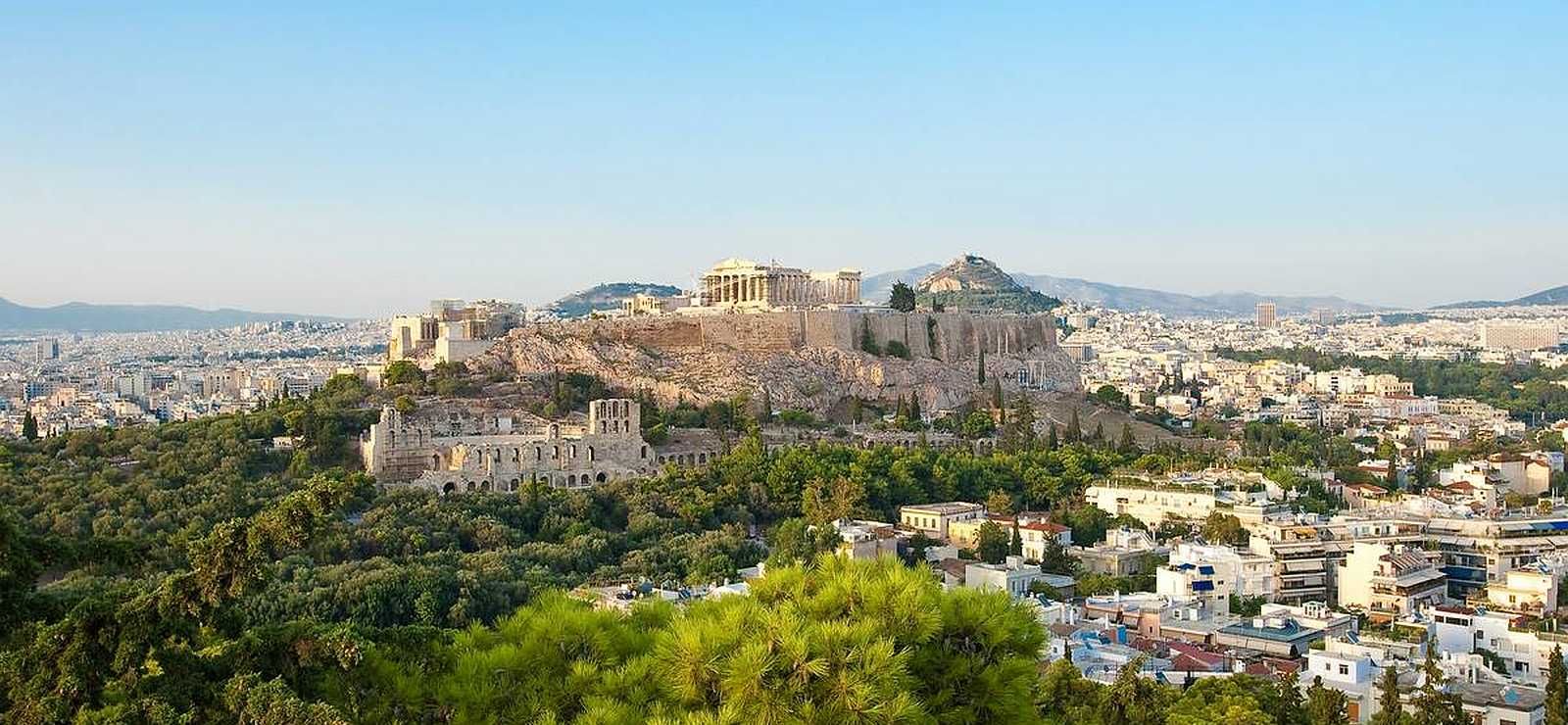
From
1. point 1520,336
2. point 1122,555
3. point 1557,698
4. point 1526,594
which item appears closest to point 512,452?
point 1122,555

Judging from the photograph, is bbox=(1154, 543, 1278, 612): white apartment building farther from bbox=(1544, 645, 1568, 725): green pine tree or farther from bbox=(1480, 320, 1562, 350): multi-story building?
bbox=(1480, 320, 1562, 350): multi-story building

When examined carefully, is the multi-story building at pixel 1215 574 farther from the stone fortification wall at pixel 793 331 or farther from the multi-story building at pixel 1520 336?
the multi-story building at pixel 1520 336

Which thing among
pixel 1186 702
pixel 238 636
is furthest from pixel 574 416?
pixel 238 636

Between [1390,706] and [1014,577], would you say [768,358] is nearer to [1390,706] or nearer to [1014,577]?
[1014,577]

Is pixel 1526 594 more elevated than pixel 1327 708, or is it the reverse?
pixel 1327 708

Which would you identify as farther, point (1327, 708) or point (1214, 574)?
point (1214, 574)

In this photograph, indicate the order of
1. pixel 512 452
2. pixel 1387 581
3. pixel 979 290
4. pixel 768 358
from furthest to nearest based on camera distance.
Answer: pixel 979 290, pixel 768 358, pixel 512 452, pixel 1387 581

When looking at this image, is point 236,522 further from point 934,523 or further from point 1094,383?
point 1094,383
